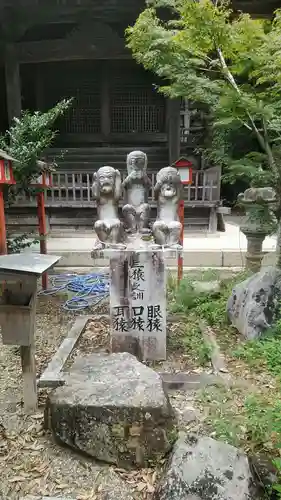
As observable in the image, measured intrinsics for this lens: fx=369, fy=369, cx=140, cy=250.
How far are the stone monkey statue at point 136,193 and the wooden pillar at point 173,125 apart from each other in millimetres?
6799

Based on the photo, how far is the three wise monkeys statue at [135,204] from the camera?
370 centimetres

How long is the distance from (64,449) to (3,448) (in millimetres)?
421

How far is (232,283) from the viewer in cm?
525

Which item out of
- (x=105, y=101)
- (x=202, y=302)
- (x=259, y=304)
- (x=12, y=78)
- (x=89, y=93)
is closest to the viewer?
(x=259, y=304)

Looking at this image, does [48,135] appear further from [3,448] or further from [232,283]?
[3,448]

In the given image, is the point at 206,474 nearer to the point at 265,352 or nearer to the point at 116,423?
the point at 116,423

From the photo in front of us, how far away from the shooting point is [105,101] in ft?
36.1

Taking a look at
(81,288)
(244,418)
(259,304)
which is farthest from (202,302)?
(244,418)

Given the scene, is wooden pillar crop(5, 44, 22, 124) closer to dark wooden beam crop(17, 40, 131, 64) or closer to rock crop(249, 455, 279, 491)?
dark wooden beam crop(17, 40, 131, 64)

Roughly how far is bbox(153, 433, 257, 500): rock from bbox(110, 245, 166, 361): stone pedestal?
1499 mm

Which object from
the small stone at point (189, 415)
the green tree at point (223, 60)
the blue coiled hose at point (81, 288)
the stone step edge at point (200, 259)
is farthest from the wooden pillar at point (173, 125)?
the small stone at point (189, 415)

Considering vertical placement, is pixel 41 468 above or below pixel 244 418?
below

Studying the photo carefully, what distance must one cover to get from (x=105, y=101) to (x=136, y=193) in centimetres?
805

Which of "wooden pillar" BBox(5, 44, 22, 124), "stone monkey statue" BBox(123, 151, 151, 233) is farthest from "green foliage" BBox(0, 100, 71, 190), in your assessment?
"wooden pillar" BBox(5, 44, 22, 124)
